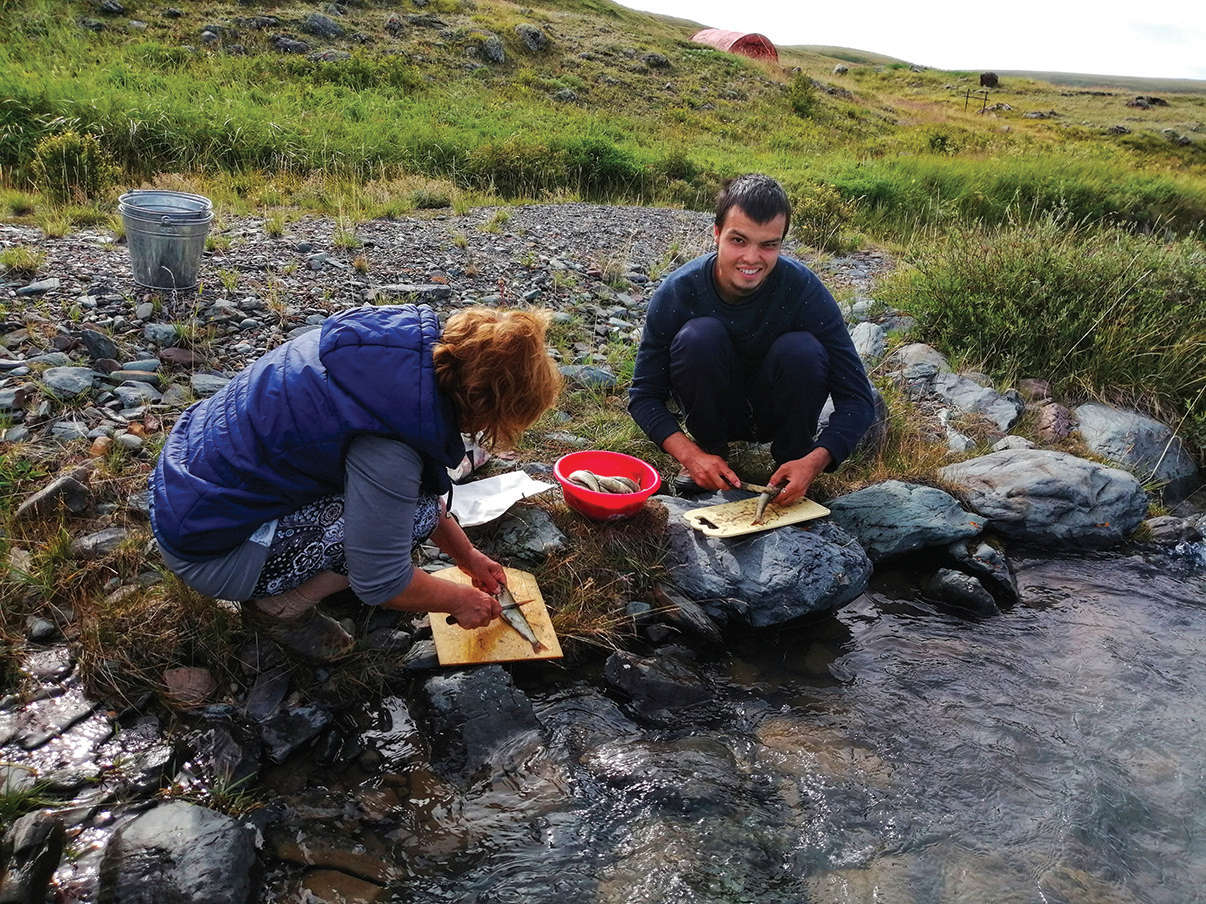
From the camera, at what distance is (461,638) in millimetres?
2840

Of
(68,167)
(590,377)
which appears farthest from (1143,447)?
(68,167)

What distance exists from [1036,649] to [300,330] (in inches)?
167

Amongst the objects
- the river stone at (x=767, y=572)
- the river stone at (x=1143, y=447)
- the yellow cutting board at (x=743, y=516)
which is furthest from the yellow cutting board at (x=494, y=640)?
the river stone at (x=1143, y=447)

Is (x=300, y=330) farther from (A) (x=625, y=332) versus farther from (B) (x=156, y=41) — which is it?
(B) (x=156, y=41)

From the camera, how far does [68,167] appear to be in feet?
22.7

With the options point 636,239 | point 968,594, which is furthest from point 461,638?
point 636,239

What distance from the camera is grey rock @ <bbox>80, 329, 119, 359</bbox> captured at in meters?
4.00

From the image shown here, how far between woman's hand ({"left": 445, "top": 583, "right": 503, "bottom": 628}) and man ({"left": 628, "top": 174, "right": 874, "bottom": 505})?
1288 mm

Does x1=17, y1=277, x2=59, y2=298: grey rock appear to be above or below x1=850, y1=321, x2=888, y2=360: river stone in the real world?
above

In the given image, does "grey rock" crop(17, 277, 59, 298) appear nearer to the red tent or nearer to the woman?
the woman

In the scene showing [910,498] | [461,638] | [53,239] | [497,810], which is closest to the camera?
[497,810]

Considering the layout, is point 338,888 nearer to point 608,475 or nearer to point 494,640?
point 494,640

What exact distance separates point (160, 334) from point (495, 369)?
10.5ft

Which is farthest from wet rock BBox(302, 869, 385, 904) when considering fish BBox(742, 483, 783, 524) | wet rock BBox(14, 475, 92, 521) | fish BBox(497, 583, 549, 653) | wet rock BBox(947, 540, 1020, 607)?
wet rock BBox(947, 540, 1020, 607)
